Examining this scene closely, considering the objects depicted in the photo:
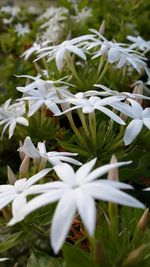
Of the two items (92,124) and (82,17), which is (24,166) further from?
(82,17)

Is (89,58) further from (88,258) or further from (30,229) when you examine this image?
(88,258)

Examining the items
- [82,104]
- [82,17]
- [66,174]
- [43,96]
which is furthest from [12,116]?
[82,17]

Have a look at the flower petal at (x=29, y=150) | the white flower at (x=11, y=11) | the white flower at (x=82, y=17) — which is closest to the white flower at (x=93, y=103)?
the flower petal at (x=29, y=150)

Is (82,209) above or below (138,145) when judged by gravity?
above

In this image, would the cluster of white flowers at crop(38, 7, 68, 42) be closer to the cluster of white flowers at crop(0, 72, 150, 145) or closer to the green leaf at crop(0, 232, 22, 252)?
the cluster of white flowers at crop(0, 72, 150, 145)

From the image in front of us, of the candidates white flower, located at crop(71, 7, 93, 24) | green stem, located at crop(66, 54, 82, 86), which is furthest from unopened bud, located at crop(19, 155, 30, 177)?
white flower, located at crop(71, 7, 93, 24)

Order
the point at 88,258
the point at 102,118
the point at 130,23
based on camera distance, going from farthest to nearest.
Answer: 1. the point at 130,23
2. the point at 102,118
3. the point at 88,258

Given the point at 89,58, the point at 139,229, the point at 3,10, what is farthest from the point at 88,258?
the point at 3,10
